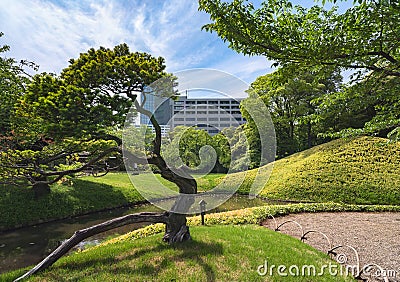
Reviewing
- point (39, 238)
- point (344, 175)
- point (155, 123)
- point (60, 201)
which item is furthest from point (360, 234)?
point (60, 201)

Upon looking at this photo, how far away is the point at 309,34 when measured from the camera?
3.60m

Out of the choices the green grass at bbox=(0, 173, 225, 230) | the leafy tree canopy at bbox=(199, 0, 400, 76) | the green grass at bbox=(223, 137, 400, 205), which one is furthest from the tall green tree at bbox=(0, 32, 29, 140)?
the green grass at bbox=(223, 137, 400, 205)

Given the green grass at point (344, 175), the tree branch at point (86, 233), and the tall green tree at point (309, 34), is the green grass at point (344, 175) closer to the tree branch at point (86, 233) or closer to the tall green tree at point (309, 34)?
the tall green tree at point (309, 34)

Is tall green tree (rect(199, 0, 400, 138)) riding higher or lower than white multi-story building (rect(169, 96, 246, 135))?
higher

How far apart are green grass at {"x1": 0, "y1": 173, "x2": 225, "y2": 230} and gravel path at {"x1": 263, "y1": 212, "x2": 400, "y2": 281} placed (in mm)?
4594

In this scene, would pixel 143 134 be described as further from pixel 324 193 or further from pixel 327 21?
pixel 324 193

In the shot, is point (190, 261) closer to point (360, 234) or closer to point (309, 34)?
point (309, 34)

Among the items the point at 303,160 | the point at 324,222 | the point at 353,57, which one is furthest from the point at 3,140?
the point at 303,160

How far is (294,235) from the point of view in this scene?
21.6 ft

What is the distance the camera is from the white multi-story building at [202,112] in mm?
4584

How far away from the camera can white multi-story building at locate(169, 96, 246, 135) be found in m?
4.58

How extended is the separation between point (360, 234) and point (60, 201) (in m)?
11.8

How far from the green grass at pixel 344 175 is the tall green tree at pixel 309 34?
10713 mm

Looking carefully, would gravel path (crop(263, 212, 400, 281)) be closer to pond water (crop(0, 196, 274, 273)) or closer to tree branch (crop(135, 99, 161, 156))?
tree branch (crop(135, 99, 161, 156))
